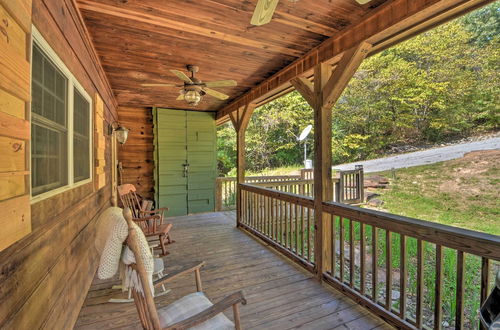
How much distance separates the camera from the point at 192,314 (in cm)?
134

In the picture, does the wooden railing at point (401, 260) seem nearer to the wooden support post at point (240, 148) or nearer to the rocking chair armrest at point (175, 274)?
the wooden support post at point (240, 148)

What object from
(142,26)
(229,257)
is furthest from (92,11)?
(229,257)

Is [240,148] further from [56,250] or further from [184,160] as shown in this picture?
[56,250]

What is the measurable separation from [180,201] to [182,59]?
369 cm

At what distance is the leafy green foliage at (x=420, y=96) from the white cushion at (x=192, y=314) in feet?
39.8

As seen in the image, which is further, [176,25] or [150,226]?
[150,226]

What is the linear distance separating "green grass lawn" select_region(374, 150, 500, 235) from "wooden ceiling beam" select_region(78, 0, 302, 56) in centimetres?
684

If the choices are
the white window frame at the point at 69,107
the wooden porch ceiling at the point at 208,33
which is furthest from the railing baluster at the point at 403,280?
the white window frame at the point at 69,107

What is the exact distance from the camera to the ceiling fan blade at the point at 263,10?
123cm

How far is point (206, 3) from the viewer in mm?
1854

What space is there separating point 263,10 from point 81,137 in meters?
1.86

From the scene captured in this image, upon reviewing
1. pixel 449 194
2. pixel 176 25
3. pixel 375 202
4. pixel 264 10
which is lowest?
pixel 375 202

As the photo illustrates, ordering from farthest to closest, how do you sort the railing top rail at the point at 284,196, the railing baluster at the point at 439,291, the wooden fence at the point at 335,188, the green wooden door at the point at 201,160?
the wooden fence at the point at 335,188 < the green wooden door at the point at 201,160 < the railing top rail at the point at 284,196 < the railing baluster at the point at 439,291

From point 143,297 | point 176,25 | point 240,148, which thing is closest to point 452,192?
point 240,148
